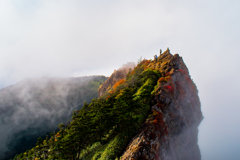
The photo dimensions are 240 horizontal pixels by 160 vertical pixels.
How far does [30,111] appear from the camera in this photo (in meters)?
152

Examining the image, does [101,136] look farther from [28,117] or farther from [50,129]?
[28,117]

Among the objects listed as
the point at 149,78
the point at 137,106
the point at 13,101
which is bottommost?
the point at 137,106

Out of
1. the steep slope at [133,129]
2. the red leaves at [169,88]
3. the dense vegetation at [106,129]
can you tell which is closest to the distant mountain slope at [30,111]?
the steep slope at [133,129]

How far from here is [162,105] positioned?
34.2m

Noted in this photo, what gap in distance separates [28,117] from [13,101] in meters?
40.2

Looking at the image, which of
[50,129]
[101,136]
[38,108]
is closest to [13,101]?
[38,108]

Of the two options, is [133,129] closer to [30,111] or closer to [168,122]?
[168,122]

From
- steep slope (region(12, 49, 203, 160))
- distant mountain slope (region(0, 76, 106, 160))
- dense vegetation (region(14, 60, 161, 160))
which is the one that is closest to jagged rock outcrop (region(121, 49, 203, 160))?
steep slope (region(12, 49, 203, 160))

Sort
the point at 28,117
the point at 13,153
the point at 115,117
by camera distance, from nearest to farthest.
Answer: the point at 115,117
the point at 13,153
the point at 28,117

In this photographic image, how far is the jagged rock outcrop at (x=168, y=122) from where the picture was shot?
83.9 ft

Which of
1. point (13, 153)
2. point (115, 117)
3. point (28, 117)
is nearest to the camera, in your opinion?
point (115, 117)

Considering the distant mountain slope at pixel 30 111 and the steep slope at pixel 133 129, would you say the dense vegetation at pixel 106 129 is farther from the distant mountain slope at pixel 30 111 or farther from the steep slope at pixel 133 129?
the distant mountain slope at pixel 30 111

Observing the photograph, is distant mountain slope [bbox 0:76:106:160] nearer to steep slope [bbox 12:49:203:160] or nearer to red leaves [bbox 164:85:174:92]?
steep slope [bbox 12:49:203:160]

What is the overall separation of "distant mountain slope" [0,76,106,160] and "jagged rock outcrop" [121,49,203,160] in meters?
132
